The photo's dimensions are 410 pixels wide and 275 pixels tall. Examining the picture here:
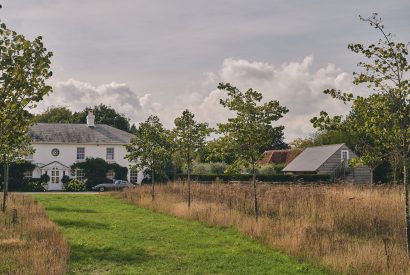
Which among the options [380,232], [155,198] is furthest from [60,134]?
[380,232]

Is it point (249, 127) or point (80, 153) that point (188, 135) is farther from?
point (80, 153)

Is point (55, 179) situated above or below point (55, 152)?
below

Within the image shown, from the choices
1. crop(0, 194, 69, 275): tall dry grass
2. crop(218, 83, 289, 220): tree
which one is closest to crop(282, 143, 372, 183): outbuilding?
crop(218, 83, 289, 220): tree

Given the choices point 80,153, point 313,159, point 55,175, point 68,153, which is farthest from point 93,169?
point 313,159

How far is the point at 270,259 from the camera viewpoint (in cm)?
1147

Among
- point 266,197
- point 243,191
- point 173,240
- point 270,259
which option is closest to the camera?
point 270,259

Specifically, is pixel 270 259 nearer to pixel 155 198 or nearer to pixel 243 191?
pixel 243 191

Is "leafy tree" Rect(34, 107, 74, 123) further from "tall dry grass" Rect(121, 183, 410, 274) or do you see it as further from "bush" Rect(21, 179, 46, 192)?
"tall dry grass" Rect(121, 183, 410, 274)

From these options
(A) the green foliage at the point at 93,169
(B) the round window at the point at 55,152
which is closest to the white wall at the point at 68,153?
(B) the round window at the point at 55,152

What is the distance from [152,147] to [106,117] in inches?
2099

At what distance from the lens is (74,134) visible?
2072 inches

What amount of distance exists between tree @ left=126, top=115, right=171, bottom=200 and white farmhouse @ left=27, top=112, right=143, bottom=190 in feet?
74.0

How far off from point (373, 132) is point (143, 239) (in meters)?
7.88

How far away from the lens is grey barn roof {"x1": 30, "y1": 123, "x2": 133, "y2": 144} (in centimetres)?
5075
